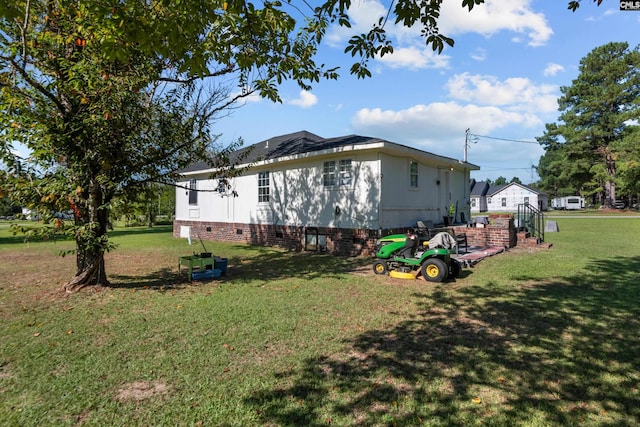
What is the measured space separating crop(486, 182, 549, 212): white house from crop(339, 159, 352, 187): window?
162 ft

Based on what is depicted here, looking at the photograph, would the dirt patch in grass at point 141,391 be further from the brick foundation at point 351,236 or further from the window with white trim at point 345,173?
the window with white trim at point 345,173

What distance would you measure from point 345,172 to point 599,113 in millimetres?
37920

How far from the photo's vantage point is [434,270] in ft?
23.4

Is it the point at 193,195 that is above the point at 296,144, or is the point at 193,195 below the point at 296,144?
below

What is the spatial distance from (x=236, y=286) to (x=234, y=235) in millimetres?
8549

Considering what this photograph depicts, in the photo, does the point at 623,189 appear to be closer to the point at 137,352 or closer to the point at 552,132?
the point at 552,132

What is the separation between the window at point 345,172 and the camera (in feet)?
36.7

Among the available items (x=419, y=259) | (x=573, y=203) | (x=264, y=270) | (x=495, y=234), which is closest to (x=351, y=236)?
(x=264, y=270)

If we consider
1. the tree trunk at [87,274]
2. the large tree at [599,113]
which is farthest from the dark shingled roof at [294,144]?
the large tree at [599,113]

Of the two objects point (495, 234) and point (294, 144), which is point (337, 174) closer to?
point (294, 144)

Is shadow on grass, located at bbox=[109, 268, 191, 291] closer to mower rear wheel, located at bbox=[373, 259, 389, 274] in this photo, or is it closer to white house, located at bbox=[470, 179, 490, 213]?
mower rear wheel, located at bbox=[373, 259, 389, 274]

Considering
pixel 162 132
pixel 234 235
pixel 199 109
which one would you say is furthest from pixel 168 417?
pixel 234 235

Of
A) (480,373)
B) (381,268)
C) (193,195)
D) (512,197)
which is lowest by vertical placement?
(480,373)

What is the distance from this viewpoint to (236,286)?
7059 millimetres
